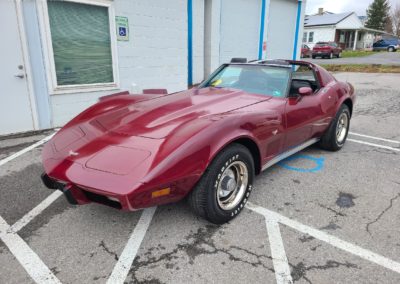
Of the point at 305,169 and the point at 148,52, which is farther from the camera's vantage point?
the point at 148,52

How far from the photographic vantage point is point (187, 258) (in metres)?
2.36

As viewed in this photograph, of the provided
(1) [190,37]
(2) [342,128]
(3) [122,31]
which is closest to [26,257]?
(2) [342,128]

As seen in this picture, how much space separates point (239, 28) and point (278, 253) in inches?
410

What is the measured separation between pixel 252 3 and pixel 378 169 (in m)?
9.40

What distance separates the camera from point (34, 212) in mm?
3002

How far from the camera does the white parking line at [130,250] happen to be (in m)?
2.19

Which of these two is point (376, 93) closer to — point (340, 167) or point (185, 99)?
point (340, 167)

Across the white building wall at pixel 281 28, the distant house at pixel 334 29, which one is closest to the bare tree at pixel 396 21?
the distant house at pixel 334 29

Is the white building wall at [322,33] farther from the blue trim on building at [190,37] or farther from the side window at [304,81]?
→ the side window at [304,81]

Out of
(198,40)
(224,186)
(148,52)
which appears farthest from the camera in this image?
(198,40)

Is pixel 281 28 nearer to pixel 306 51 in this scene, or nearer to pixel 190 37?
pixel 190 37

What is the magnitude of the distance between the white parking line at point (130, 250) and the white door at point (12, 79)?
12.5ft

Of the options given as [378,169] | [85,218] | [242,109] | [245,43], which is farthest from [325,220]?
[245,43]

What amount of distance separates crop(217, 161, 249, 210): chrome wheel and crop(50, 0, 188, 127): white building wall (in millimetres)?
4345
